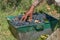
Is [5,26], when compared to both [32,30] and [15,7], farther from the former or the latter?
[15,7]

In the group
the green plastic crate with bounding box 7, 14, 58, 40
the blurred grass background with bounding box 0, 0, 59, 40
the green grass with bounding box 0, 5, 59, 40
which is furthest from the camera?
the blurred grass background with bounding box 0, 0, 59, 40

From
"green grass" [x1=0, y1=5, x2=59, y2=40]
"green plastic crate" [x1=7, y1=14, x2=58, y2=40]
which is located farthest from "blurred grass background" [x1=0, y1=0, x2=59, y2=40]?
"green plastic crate" [x1=7, y1=14, x2=58, y2=40]

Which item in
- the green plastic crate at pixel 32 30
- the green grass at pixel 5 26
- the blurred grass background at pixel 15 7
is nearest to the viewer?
the green plastic crate at pixel 32 30

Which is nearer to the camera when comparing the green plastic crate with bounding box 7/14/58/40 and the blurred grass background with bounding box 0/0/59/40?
the green plastic crate with bounding box 7/14/58/40

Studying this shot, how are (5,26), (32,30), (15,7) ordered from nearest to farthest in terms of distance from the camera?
(32,30) → (5,26) → (15,7)

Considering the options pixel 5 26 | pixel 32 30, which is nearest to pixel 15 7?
pixel 5 26

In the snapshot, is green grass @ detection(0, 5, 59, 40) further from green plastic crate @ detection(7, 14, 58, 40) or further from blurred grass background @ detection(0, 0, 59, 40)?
green plastic crate @ detection(7, 14, 58, 40)

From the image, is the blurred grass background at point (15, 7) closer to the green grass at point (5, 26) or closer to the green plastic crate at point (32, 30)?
the green grass at point (5, 26)

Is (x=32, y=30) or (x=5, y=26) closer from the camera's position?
(x=32, y=30)

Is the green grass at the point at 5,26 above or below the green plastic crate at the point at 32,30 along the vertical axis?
below

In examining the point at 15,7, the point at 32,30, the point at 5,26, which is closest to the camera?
the point at 32,30

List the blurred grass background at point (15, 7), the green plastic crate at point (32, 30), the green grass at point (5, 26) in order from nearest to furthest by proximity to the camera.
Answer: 1. the green plastic crate at point (32, 30)
2. the green grass at point (5, 26)
3. the blurred grass background at point (15, 7)

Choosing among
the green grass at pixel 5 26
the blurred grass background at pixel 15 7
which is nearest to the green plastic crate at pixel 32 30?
the green grass at pixel 5 26
